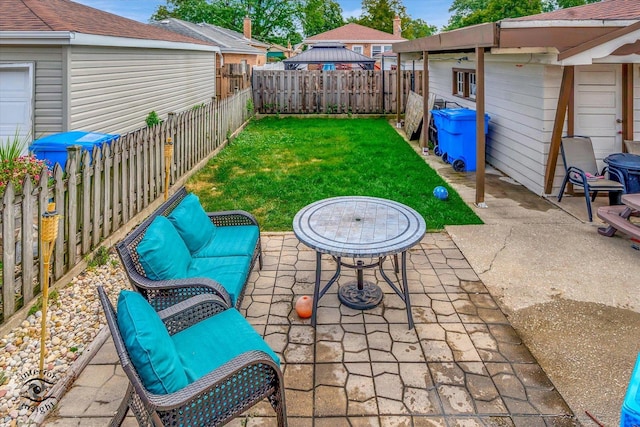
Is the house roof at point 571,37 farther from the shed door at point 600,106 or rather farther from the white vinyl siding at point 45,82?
the white vinyl siding at point 45,82

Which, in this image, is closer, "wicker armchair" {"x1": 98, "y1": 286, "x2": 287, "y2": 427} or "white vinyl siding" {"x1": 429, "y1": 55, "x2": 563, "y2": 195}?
"wicker armchair" {"x1": 98, "y1": 286, "x2": 287, "y2": 427}

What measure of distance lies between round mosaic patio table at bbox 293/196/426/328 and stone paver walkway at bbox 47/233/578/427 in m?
0.17

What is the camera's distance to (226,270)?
341 cm

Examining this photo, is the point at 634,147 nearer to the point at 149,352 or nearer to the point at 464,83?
the point at 464,83

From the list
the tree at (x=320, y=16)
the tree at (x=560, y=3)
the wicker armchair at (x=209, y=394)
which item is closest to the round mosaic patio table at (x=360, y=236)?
the wicker armchair at (x=209, y=394)

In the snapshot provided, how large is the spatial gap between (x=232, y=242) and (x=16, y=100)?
593 centimetres

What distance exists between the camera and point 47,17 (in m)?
7.68

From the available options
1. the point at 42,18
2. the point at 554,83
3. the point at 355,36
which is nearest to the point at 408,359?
the point at 554,83

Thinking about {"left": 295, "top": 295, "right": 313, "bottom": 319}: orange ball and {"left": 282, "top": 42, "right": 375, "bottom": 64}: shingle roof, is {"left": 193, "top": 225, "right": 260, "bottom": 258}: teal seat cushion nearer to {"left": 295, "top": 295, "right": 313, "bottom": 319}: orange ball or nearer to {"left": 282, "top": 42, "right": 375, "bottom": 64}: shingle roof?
{"left": 295, "top": 295, "right": 313, "bottom": 319}: orange ball

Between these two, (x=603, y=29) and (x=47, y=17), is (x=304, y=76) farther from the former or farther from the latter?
(x=603, y=29)

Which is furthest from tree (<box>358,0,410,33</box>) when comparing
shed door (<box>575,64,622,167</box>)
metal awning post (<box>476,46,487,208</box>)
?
metal awning post (<box>476,46,487,208</box>)

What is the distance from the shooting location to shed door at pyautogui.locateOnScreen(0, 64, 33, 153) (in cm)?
734

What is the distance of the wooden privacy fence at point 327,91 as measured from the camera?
16.2 meters

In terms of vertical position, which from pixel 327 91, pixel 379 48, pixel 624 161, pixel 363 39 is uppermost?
pixel 363 39
